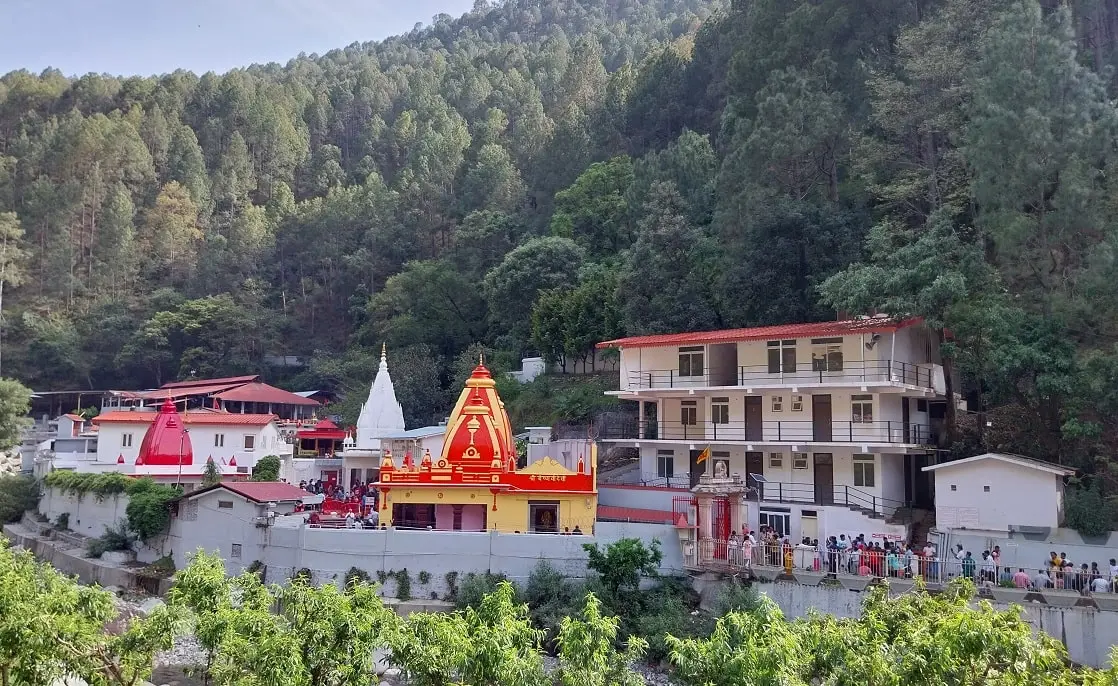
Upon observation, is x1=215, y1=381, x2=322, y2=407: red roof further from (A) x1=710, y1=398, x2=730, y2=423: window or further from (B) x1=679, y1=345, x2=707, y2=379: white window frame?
(A) x1=710, y1=398, x2=730, y2=423: window

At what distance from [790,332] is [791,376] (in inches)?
57.7

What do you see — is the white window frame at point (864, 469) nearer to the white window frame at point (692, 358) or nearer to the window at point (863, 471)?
the window at point (863, 471)

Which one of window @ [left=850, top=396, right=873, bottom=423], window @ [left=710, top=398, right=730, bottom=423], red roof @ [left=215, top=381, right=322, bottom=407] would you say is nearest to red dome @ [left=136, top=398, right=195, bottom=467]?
red roof @ [left=215, top=381, right=322, bottom=407]

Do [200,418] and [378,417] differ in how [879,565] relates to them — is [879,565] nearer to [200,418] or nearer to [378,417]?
[378,417]

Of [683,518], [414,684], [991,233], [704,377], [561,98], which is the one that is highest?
[561,98]

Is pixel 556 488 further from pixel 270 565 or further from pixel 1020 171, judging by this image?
pixel 1020 171

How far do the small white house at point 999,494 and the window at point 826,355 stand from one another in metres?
5.09

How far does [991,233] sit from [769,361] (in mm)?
7830

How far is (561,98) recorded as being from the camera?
85.6 metres

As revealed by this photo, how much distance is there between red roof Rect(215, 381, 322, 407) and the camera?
5394cm

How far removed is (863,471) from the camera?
1145 inches

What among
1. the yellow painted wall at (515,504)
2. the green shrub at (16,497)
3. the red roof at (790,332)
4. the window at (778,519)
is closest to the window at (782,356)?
the red roof at (790,332)

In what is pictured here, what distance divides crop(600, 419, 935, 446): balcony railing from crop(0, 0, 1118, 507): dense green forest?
1693 mm

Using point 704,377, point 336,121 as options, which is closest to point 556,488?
point 704,377
